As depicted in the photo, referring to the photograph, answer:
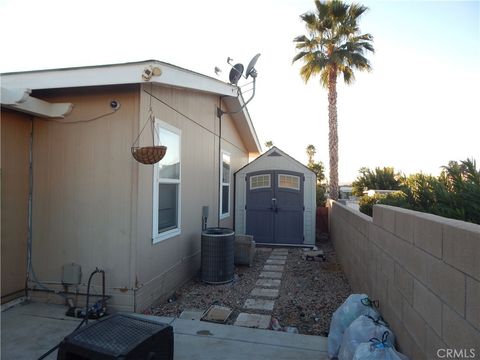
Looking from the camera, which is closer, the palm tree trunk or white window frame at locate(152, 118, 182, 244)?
white window frame at locate(152, 118, 182, 244)

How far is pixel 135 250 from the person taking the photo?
4.20 metres

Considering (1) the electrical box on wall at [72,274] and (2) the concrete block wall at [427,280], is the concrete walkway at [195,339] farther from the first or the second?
(2) the concrete block wall at [427,280]

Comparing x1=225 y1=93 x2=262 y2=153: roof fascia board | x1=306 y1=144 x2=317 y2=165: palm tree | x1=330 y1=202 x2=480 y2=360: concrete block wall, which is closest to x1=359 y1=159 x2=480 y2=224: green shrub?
x1=330 y1=202 x2=480 y2=360: concrete block wall

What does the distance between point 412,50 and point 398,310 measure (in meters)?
5.77

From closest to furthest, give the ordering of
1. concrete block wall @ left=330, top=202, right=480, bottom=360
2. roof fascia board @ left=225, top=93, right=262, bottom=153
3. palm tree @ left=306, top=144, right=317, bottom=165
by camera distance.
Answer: concrete block wall @ left=330, top=202, right=480, bottom=360 → roof fascia board @ left=225, top=93, right=262, bottom=153 → palm tree @ left=306, top=144, right=317, bottom=165

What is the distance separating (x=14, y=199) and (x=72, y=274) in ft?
3.88

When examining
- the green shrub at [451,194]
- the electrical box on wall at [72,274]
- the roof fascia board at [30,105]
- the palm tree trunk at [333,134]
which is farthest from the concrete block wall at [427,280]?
the palm tree trunk at [333,134]

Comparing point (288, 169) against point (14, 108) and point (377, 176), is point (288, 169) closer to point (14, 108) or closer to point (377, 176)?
point (14, 108)

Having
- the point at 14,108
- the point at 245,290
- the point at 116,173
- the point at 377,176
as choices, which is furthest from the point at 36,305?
the point at 377,176

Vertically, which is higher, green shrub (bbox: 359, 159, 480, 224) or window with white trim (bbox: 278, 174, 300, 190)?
window with white trim (bbox: 278, 174, 300, 190)

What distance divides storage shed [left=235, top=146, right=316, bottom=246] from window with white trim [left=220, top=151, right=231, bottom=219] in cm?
79

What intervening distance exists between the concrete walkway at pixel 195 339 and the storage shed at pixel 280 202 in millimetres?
5734

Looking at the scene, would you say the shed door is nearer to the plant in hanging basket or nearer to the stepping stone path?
the stepping stone path

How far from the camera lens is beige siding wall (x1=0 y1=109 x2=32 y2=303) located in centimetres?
412
